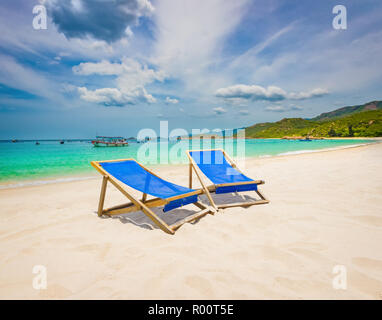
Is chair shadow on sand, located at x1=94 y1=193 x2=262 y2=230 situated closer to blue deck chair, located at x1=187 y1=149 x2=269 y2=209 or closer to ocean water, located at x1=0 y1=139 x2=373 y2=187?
blue deck chair, located at x1=187 y1=149 x2=269 y2=209

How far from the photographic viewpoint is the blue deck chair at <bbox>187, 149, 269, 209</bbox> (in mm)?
3674

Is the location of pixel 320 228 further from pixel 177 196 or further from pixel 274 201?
pixel 177 196

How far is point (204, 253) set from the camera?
217cm

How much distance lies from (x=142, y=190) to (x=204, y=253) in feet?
4.51

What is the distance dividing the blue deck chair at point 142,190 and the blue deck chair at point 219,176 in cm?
48

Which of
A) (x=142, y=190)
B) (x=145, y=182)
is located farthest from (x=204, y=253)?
(x=145, y=182)

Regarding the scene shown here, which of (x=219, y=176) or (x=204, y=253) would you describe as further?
(x=219, y=176)

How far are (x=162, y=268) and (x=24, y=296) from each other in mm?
1080

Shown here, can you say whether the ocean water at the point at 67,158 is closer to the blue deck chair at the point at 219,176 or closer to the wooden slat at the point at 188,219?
the blue deck chair at the point at 219,176

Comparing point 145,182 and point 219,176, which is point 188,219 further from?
point 219,176

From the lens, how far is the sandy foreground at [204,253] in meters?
1.64

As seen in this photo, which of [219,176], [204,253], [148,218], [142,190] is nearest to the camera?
[204,253]

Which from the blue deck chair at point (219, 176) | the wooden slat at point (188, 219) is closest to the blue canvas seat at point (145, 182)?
the wooden slat at point (188, 219)
